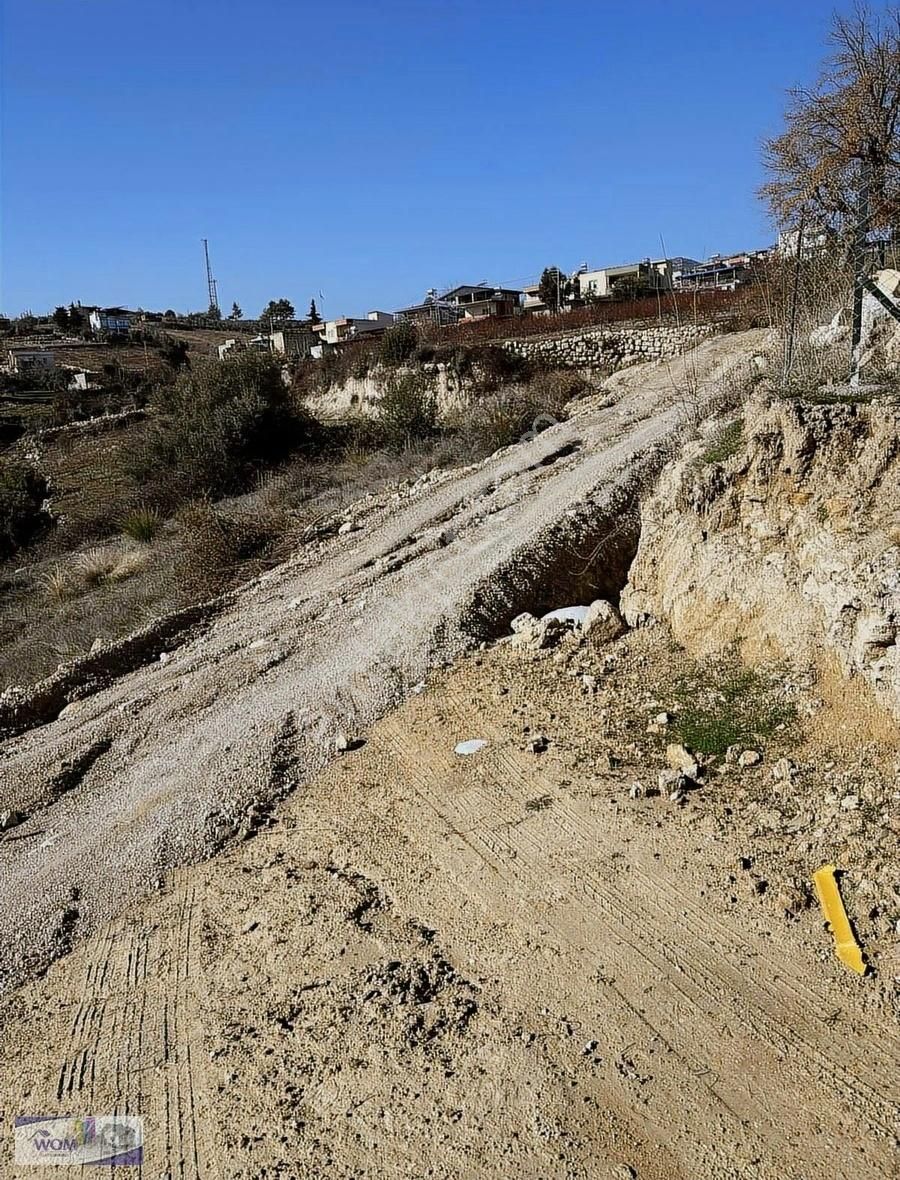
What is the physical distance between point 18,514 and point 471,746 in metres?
17.5

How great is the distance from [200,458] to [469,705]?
607 inches

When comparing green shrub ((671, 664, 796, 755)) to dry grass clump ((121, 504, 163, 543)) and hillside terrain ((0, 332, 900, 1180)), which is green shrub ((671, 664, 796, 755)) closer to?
hillside terrain ((0, 332, 900, 1180))

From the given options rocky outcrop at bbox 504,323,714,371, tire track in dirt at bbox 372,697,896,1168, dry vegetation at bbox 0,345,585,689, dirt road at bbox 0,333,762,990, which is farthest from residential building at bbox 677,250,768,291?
tire track in dirt at bbox 372,697,896,1168

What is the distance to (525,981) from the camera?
3717 mm

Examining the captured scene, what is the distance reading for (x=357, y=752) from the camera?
5949 millimetres

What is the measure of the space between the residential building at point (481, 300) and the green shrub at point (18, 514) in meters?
29.8

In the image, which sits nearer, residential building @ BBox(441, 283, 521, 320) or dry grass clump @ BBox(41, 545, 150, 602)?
dry grass clump @ BBox(41, 545, 150, 602)

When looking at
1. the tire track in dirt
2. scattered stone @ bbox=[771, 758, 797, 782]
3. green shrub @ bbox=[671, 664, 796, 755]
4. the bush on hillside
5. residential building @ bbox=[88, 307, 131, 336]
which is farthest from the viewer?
residential building @ bbox=[88, 307, 131, 336]

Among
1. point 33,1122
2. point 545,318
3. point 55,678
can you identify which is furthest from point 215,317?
point 33,1122

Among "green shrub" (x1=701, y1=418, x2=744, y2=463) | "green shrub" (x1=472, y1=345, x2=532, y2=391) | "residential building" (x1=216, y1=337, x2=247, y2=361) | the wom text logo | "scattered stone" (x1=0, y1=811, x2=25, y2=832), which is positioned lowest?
the wom text logo

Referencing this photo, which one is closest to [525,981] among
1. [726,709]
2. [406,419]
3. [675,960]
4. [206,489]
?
[675,960]

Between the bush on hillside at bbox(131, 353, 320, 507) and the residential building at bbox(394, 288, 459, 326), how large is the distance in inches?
768

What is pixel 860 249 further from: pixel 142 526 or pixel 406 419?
pixel 406 419

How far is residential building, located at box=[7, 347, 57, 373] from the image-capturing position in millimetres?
48500
